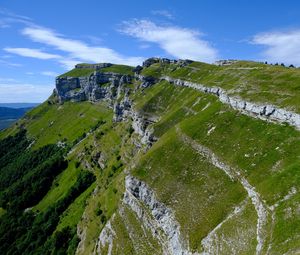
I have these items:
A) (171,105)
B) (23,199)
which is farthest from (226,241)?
(23,199)

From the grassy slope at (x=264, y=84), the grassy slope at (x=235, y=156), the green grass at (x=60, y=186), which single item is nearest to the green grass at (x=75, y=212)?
the green grass at (x=60, y=186)

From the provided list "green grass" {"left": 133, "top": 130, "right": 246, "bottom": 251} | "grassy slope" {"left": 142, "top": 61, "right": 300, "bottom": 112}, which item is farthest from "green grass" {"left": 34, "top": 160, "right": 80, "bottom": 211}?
"grassy slope" {"left": 142, "top": 61, "right": 300, "bottom": 112}

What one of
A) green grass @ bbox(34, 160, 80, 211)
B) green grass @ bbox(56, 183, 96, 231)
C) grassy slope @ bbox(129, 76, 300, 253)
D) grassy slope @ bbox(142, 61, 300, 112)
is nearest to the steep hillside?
grassy slope @ bbox(129, 76, 300, 253)

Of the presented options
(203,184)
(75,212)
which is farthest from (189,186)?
(75,212)

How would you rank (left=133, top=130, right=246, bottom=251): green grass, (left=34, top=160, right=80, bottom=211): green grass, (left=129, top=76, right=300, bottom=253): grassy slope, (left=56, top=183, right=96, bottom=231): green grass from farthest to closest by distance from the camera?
(left=34, top=160, right=80, bottom=211): green grass < (left=56, top=183, right=96, bottom=231): green grass < (left=133, top=130, right=246, bottom=251): green grass < (left=129, top=76, right=300, bottom=253): grassy slope

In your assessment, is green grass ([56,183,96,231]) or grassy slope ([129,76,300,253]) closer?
grassy slope ([129,76,300,253])

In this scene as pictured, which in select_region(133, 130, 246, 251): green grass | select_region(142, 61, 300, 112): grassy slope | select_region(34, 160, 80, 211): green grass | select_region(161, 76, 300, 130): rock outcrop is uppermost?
select_region(142, 61, 300, 112): grassy slope

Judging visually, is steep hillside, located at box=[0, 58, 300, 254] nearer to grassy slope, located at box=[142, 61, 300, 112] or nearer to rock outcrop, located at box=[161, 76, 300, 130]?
rock outcrop, located at box=[161, 76, 300, 130]

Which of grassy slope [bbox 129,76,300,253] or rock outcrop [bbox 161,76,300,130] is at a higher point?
rock outcrop [bbox 161,76,300,130]

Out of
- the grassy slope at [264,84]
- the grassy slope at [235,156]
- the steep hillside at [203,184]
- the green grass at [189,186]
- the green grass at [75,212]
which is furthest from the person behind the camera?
the green grass at [75,212]

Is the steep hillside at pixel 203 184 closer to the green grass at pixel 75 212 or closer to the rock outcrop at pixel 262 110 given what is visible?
the rock outcrop at pixel 262 110

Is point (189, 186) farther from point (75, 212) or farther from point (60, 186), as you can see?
point (60, 186)

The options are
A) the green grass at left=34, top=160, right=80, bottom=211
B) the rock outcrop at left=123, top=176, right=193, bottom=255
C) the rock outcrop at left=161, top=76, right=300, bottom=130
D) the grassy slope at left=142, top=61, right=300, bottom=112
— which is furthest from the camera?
the green grass at left=34, top=160, right=80, bottom=211

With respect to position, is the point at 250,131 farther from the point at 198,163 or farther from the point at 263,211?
the point at 263,211
